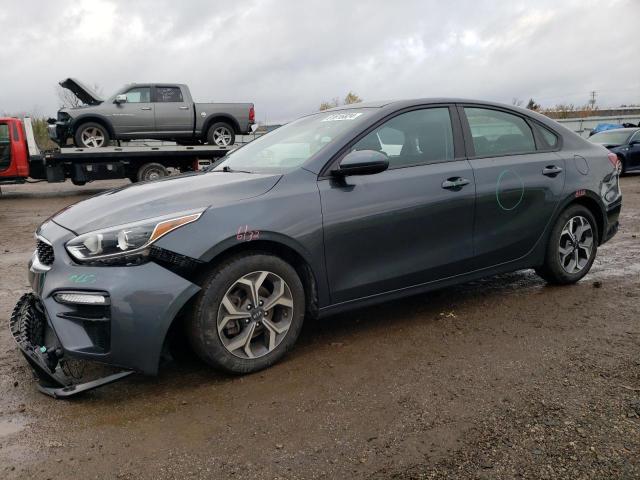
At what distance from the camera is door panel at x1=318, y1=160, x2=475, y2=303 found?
322 cm

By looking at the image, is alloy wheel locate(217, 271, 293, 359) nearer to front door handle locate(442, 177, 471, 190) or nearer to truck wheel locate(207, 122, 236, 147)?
front door handle locate(442, 177, 471, 190)

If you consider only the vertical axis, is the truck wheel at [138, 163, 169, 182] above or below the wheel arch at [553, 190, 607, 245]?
above

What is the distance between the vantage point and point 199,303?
→ 2.76 meters

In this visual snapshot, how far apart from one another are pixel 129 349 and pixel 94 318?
23 centimetres

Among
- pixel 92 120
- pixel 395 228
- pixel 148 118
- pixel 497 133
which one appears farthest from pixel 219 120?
pixel 395 228

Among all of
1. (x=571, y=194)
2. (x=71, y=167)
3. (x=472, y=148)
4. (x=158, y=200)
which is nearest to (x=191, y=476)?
(x=158, y=200)

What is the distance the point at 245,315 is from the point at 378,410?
880mm

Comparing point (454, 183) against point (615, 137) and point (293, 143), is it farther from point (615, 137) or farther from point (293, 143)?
point (615, 137)

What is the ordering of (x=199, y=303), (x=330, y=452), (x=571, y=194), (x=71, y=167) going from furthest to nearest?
(x=71, y=167), (x=571, y=194), (x=199, y=303), (x=330, y=452)

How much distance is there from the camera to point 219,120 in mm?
14852

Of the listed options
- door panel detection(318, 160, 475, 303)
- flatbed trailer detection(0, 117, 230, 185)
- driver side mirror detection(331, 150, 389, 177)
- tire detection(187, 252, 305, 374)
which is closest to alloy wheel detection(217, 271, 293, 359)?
Answer: tire detection(187, 252, 305, 374)

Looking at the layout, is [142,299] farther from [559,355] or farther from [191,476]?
[559,355]

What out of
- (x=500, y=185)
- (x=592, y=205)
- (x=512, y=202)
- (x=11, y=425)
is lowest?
(x=11, y=425)

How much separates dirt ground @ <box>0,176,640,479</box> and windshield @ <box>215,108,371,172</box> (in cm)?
121
